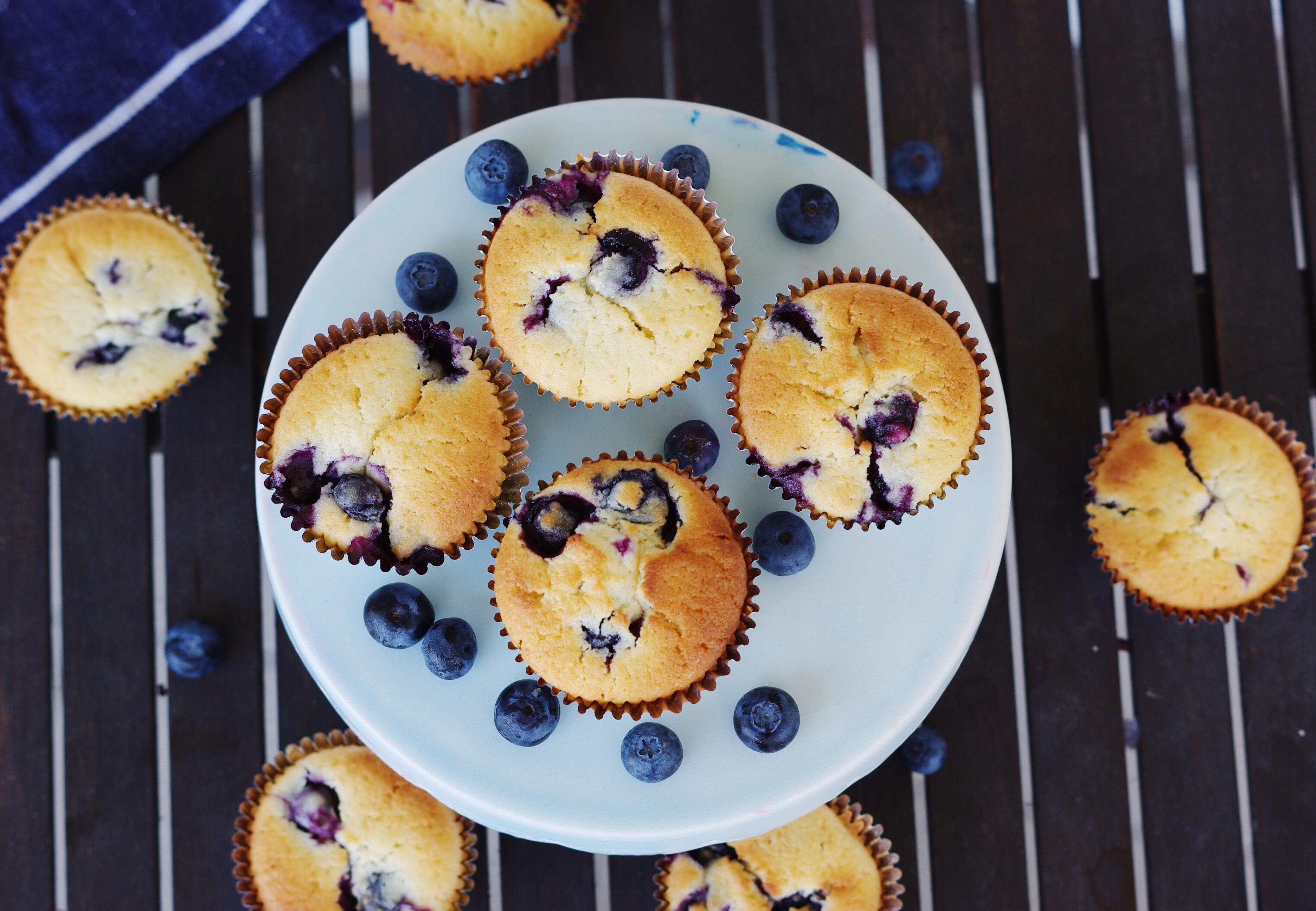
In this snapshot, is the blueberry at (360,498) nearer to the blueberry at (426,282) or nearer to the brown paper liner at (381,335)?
the brown paper liner at (381,335)

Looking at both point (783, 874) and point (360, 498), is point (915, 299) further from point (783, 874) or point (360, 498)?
point (783, 874)

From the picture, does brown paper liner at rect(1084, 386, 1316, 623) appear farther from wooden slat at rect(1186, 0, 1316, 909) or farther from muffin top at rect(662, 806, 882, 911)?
muffin top at rect(662, 806, 882, 911)

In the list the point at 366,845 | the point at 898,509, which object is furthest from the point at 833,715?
the point at 366,845

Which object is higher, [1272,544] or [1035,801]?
[1272,544]

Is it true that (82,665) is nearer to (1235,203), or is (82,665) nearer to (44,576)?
(44,576)

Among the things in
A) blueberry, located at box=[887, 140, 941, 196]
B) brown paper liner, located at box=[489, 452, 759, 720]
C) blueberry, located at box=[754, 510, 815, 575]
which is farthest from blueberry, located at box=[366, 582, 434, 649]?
blueberry, located at box=[887, 140, 941, 196]

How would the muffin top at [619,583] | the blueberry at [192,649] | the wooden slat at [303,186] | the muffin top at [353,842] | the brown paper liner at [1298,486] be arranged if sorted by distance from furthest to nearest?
the wooden slat at [303,186], the blueberry at [192,649], the brown paper liner at [1298,486], the muffin top at [353,842], the muffin top at [619,583]

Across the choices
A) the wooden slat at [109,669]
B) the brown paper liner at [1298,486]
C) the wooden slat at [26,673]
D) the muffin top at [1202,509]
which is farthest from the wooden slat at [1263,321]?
the wooden slat at [26,673]
